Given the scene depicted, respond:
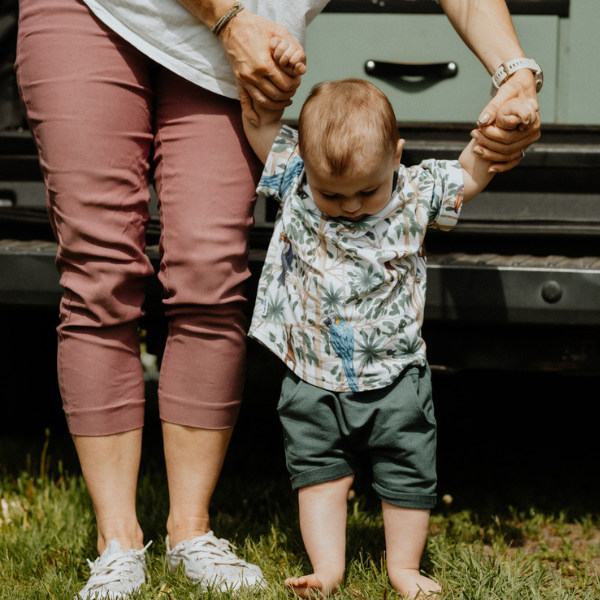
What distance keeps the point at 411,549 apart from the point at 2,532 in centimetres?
117

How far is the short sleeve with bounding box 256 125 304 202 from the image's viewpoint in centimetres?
195

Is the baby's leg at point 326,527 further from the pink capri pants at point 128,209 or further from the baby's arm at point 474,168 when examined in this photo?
the baby's arm at point 474,168

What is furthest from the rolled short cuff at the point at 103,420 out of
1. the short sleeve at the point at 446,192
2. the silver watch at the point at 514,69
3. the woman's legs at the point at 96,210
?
the silver watch at the point at 514,69

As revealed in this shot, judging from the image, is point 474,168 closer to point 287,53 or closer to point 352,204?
point 352,204

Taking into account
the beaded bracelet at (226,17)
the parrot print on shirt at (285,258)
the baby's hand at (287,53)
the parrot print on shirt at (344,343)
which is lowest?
the parrot print on shirt at (344,343)

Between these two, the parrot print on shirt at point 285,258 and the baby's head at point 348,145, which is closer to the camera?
the baby's head at point 348,145

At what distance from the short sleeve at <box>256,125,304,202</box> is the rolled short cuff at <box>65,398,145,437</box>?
609mm

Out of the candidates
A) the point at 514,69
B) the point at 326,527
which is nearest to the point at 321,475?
the point at 326,527

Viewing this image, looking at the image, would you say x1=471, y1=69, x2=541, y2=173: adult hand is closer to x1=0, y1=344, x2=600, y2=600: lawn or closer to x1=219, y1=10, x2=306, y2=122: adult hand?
x1=219, y1=10, x2=306, y2=122: adult hand

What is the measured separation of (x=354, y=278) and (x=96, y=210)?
607mm

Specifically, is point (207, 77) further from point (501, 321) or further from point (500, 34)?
point (501, 321)

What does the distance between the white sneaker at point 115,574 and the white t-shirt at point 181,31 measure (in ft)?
3.59

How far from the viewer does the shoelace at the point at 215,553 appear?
1.98 metres

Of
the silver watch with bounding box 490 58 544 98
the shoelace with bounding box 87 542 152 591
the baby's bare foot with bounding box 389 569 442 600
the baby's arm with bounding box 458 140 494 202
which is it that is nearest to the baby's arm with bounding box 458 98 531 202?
the baby's arm with bounding box 458 140 494 202
